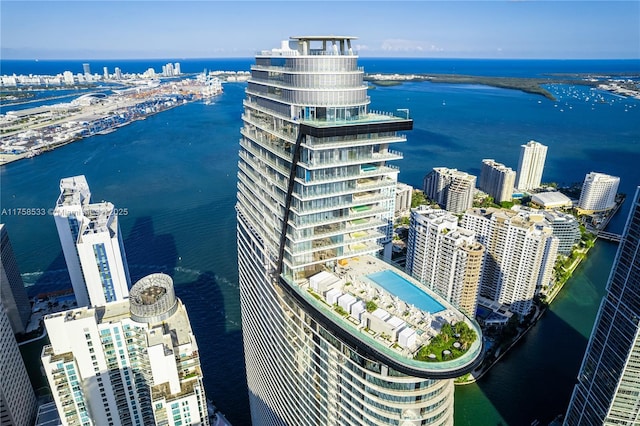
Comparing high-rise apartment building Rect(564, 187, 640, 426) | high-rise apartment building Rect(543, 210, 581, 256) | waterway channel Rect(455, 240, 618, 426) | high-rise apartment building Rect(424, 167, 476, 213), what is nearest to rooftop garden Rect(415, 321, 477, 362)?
high-rise apartment building Rect(564, 187, 640, 426)

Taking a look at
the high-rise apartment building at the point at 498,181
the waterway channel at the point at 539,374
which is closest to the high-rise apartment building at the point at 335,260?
the waterway channel at the point at 539,374

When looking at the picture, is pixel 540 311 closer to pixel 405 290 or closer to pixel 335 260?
pixel 405 290

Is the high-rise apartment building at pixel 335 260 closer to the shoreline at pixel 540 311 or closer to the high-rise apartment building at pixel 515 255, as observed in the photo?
the shoreline at pixel 540 311

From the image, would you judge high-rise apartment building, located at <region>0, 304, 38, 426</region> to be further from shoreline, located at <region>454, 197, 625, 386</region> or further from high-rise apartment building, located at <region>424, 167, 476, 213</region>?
high-rise apartment building, located at <region>424, 167, 476, 213</region>

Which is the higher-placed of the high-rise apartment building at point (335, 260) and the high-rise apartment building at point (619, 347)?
the high-rise apartment building at point (335, 260)

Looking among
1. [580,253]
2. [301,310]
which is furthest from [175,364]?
[580,253]

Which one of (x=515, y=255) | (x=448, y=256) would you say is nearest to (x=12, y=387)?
(x=448, y=256)
